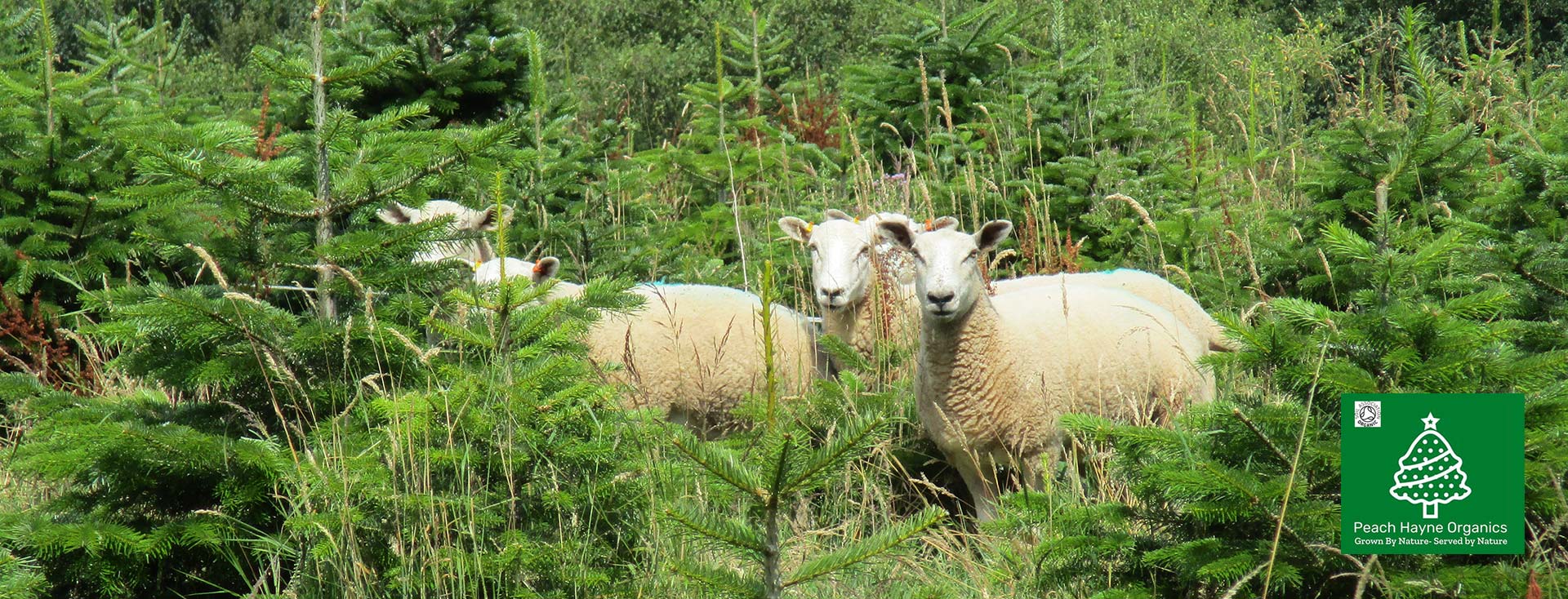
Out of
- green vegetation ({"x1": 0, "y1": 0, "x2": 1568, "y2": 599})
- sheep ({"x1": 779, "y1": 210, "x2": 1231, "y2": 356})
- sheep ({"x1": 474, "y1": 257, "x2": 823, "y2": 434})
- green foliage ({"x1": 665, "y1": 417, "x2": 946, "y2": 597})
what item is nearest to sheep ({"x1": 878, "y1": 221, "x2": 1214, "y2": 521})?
green vegetation ({"x1": 0, "y1": 0, "x2": 1568, "y2": 599})

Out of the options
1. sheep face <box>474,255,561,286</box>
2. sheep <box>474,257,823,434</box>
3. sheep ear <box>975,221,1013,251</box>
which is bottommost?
sheep <box>474,257,823,434</box>

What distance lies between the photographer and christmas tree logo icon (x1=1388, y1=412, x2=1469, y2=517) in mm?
2926

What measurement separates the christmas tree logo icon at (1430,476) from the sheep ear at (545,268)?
12.4ft

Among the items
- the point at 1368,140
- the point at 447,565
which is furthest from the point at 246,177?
the point at 1368,140

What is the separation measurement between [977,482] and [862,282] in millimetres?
1419

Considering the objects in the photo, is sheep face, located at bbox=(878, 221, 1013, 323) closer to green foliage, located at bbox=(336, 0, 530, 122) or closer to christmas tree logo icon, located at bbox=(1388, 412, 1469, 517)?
christmas tree logo icon, located at bbox=(1388, 412, 1469, 517)

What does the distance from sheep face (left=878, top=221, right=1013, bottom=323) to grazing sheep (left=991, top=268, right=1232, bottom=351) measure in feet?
2.88

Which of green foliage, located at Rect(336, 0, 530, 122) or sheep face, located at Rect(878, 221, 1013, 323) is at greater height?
green foliage, located at Rect(336, 0, 530, 122)

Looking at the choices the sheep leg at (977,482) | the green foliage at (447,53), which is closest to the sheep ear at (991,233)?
the sheep leg at (977,482)

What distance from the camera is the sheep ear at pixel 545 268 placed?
5.86 m

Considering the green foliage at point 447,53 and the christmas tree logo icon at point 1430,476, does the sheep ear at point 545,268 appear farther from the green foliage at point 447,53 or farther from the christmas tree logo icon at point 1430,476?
the christmas tree logo icon at point 1430,476

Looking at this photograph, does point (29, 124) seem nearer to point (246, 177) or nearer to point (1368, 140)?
point (246, 177)

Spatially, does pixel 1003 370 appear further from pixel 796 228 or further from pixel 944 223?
pixel 796 228

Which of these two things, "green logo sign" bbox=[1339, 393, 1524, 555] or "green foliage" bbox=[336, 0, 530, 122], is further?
"green foliage" bbox=[336, 0, 530, 122]
